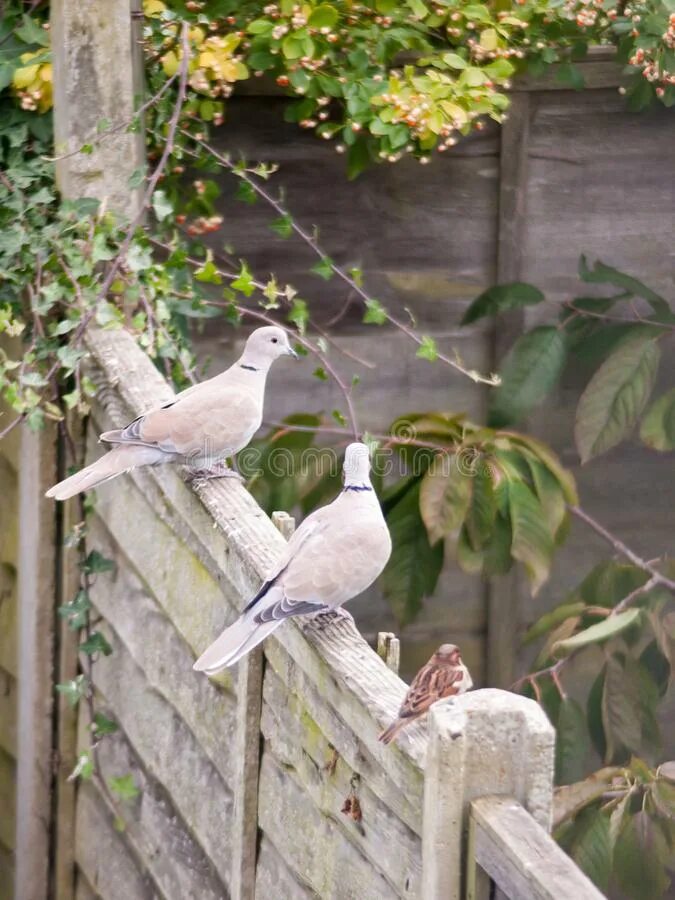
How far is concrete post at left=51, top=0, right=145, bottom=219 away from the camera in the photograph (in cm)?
256

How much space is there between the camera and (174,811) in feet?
7.51

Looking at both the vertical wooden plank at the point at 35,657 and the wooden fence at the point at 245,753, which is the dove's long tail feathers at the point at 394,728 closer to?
the wooden fence at the point at 245,753

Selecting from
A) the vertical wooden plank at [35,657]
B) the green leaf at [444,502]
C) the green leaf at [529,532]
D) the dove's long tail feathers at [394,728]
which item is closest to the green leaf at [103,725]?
the vertical wooden plank at [35,657]

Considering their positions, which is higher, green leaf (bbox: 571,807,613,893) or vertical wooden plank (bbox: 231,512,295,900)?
vertical wooden plank (bbox: 231,512,295,900)

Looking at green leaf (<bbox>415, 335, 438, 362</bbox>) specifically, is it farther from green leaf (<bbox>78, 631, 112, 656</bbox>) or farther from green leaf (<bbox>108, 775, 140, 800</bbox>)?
green leaf (<bbox>108, 775, 140, 800</bbox>)

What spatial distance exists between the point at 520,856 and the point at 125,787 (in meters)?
1.47

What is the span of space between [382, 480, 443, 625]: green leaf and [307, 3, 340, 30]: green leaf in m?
0.92

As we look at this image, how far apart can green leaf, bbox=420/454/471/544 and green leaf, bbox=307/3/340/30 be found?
897 mm

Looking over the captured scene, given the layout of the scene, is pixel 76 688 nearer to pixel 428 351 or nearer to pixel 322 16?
pixel 428 351

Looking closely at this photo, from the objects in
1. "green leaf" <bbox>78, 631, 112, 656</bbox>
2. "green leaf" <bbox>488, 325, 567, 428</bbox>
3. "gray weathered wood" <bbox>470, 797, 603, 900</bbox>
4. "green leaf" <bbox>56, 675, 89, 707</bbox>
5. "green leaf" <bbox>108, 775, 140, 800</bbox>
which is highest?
"gray weathered wood" <bbox>470, 797, 603, 900</bbox>

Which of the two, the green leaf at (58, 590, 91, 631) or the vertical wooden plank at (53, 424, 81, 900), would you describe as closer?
the green leaf at (58, 590, 91, 631)

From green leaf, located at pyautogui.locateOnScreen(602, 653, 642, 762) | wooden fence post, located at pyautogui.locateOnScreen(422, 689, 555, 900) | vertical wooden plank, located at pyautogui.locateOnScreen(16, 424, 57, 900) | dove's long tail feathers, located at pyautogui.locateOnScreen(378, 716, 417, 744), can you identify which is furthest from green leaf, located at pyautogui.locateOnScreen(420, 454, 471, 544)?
wooden fence post, located at pyautogui.locateOnScreen(422, 689, 555, 900)

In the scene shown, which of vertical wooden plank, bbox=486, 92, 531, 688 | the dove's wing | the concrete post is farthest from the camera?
vertical wooden plank, bbox=486, 92, 531, 688

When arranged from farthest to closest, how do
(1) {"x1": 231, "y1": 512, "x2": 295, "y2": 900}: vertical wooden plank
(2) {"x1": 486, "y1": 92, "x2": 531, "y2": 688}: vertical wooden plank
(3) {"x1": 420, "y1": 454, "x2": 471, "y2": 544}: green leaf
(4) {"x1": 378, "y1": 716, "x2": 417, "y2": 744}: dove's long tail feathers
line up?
(2) {"x1": 486, "y1": 92, "x2": 531, "y2": 688}: vertical wooden plank < (3) {"x1": 420, "y1": 454, "x2": 471, "y2": 544}: green leaf < (1) {"x1": 231, "y1": 512, "x2": 295, "y2": 900}: vertical wooden plank < (4) {"x1": 378, "y1": 716, "x2": 417, "y2": 744}: dove's long tail feathers
